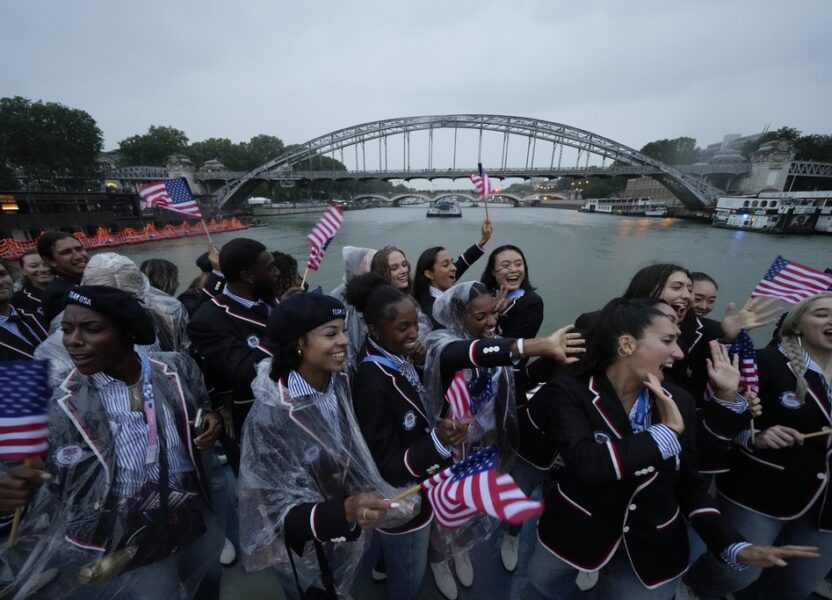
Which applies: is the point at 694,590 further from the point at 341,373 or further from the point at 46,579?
the point at 46,579

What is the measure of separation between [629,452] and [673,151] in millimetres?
92012

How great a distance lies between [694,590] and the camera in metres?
2.07

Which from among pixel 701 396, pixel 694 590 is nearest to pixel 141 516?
pixel 694 590

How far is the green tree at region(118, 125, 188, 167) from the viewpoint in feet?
174

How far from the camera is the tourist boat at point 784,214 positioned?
25.4 metres

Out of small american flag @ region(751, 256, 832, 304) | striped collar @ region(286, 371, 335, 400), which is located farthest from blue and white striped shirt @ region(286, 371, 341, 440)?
A: small american flag @ region(751, 256, 832, 304)

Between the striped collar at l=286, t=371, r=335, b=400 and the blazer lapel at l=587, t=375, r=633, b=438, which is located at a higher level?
the striped collar at l=286, t=371, r=335, b=400

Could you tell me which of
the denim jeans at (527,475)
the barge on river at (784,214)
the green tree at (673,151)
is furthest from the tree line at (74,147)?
the denim jeans at (527,475)

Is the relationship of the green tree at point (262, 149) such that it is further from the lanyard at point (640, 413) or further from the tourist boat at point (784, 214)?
the lanyard at point (640, 413)

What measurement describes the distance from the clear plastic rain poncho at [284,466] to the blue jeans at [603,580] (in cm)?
80

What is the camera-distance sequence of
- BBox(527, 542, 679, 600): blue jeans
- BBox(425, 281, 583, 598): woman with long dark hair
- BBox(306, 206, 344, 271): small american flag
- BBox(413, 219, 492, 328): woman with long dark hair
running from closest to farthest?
BBox(527, 542, 679, 600): blue jeans → BBox(425, 281, 583, 598): woman with long dark hair → BBox(413, 219, 492, 328): woman with long dark hair → BBox(306, 206, 344, 271): small american flag

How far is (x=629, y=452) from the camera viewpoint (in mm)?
1399

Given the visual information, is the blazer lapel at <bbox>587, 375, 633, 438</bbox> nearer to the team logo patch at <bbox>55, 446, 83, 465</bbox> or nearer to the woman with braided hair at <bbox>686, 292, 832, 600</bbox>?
the woman with braided hair at <bbox>686, 292, 832, 600</bbox>

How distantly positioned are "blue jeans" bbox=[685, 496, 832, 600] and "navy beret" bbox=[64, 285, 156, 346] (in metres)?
3.13
